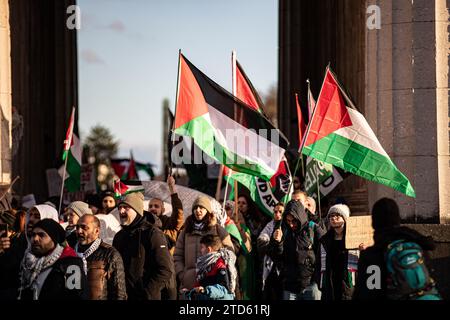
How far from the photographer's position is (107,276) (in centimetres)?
1183

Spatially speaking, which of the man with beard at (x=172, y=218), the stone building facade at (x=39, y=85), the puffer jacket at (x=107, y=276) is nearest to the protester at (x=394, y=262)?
the puffer jacket at (x=107, y=276)

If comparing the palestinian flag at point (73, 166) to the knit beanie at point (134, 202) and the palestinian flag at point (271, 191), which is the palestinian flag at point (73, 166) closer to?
the palestinian flag at point (271, 191)

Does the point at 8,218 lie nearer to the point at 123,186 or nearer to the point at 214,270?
the point at 123,186

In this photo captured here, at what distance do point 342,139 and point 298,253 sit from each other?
1476 millimetres

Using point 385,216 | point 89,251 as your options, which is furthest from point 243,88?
point 385,216

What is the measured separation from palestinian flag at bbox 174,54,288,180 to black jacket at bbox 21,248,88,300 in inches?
170

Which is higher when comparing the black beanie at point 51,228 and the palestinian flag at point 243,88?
the palestinian flag at point 243,88

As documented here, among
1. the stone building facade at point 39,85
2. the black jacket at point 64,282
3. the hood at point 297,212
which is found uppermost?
the stone building facade at point 39,85

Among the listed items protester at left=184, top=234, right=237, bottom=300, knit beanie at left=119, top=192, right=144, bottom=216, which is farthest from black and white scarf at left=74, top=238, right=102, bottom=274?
protester at left=184, top=234, right=237, bottom=300

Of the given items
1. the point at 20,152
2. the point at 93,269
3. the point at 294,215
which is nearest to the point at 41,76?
the point at 20,152

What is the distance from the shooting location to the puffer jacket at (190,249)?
14.0 metres

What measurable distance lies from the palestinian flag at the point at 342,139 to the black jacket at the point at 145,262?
2484 millimetres

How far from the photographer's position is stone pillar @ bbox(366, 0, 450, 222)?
53.2ft
